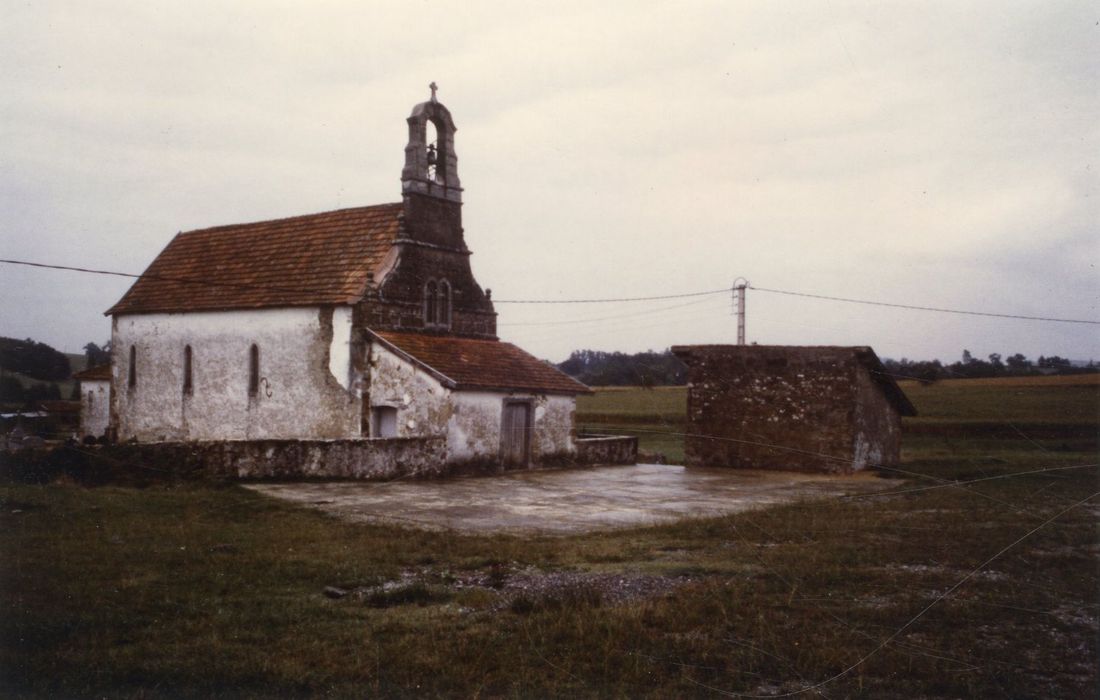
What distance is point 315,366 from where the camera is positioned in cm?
2542

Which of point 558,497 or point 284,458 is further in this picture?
point 284,458

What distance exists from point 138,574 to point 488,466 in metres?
15.6

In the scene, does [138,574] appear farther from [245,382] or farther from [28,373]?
[28,373]

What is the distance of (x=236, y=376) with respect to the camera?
89.9 feet

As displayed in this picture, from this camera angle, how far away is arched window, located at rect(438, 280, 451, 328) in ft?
91.3

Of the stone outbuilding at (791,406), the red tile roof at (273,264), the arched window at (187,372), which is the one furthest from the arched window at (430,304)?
the arched window at (187,372)

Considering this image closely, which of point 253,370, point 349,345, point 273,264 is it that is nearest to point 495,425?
point 349,345

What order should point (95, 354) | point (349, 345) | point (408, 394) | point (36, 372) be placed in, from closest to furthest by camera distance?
point (408, 394)
point (349, 345)
point (36, 372)
point (95, 354)

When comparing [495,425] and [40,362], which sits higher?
[40,362]

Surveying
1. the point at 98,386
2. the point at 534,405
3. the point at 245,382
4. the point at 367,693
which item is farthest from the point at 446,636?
the point at 98,386

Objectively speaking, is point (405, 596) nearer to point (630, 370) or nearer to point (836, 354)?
point (836, 354)

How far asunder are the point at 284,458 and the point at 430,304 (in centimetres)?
919

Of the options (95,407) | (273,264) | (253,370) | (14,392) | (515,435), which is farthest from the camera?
(14,392)

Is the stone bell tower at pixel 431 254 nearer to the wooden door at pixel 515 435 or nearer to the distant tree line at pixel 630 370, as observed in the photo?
the wooden door at pixel 515 435
